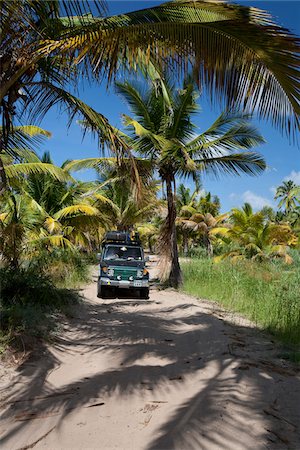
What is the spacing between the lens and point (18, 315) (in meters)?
6.70

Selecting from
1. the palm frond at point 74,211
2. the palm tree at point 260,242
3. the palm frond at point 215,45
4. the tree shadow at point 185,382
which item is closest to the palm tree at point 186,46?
the palm frond at point 215,45

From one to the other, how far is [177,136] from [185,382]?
11050 millimetres

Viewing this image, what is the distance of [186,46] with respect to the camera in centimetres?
539

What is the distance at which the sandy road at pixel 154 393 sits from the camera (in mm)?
3445

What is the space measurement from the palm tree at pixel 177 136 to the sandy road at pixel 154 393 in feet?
25.5

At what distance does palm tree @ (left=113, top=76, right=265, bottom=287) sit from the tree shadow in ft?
23.9

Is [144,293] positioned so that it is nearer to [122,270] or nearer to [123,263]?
[122,270]

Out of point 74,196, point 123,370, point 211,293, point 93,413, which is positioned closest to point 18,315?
point 123,370

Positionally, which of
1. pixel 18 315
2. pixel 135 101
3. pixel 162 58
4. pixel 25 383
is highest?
pixel 135 101

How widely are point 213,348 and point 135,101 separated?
1047 cm

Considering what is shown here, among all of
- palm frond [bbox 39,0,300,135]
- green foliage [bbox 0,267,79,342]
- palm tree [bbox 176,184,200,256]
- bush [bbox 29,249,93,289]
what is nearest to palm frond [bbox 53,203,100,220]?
bush [bbox 29,249,93,289]

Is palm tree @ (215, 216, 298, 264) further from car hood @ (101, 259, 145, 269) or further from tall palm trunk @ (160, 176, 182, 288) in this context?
car hood @ (101, 259, 145, 269)

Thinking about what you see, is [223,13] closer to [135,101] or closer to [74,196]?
[135,101]

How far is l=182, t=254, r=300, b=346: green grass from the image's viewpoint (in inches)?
295
